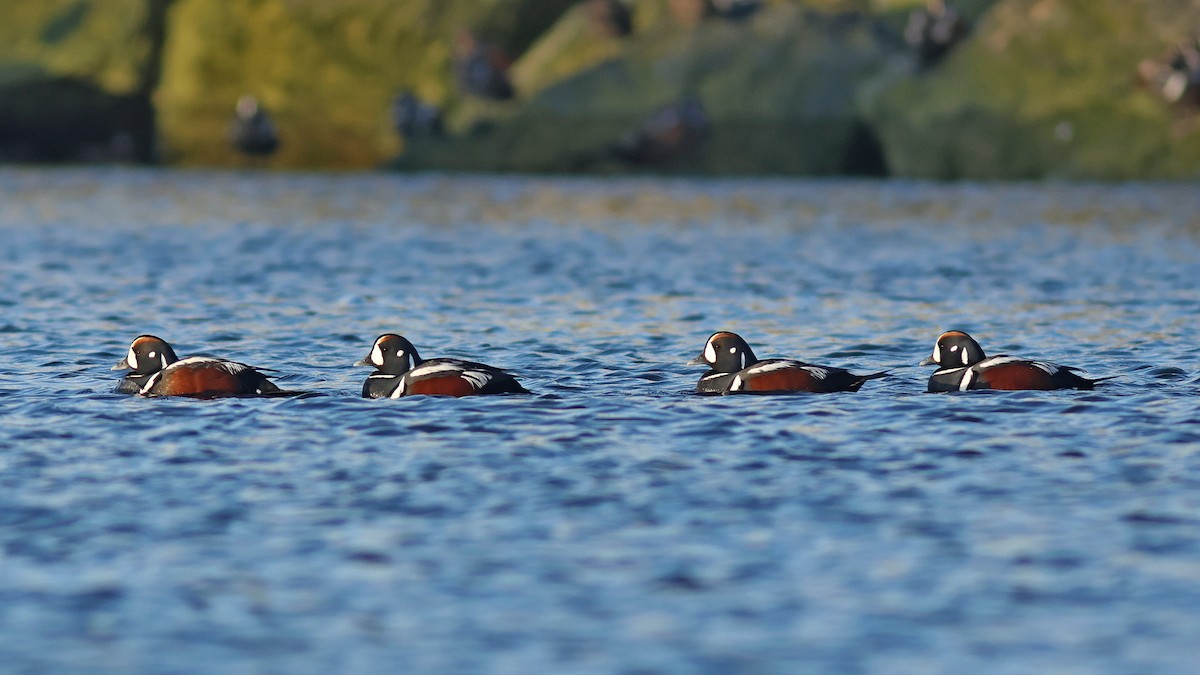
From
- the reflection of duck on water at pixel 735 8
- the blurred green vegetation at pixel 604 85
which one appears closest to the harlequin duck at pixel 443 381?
the blurred green vegetation at pixel 604 85

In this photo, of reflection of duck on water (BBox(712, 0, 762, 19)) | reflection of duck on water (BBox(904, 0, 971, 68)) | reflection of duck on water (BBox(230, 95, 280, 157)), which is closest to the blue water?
reflection of duck on water (BBox(904, 0, 971, 68))

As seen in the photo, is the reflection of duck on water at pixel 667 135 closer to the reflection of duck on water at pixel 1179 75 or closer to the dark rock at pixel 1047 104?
the dark rock at pixel 1047 104

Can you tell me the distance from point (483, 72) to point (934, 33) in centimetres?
1839

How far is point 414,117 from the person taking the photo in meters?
81.3

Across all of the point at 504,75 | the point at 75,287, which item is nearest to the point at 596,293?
the point at 75,287

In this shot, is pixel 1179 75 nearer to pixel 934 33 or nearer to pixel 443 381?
pixel 934 33

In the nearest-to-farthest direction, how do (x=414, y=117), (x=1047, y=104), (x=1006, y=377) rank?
(x=1006, y=377)
(x=1047, y=104)
(x=414, y=117)

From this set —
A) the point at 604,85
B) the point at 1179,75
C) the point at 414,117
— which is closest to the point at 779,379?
the point at 1179,75

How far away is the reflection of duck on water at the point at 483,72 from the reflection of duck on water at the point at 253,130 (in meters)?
8.33

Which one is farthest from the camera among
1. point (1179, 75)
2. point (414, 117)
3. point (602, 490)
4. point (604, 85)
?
point (414, 117)

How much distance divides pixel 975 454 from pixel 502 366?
7647 mm

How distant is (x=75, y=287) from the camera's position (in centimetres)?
3369

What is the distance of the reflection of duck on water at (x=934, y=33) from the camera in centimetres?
7538

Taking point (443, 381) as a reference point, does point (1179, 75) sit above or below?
above
